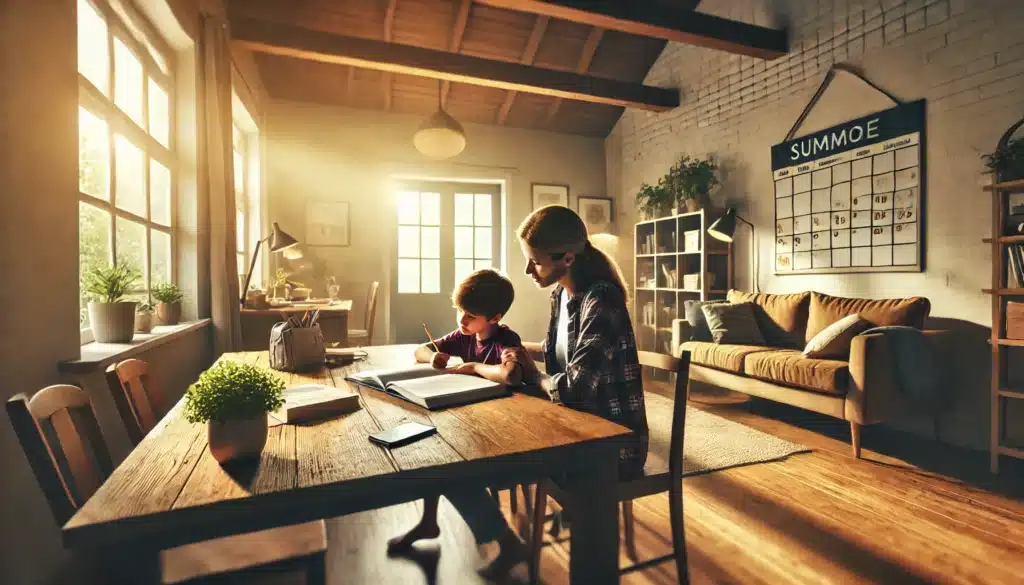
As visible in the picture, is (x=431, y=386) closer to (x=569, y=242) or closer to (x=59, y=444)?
(x=569, y=242)

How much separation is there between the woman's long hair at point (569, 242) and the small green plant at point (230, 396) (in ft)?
2.86

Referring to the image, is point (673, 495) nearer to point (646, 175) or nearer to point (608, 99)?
point (608, 99)

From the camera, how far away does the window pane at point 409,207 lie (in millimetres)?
6641

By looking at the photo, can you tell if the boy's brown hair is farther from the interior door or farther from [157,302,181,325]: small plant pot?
the interior door

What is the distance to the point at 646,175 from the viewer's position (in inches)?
252

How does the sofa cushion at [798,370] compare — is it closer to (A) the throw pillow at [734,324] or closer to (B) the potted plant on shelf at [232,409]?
(A) the throw pillow at [734,324]

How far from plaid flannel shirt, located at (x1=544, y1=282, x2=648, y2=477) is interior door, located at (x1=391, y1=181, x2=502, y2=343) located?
5224 millimetres

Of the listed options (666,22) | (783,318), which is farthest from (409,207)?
(783,318)

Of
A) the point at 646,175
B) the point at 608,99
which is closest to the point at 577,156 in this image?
the point at 646,175

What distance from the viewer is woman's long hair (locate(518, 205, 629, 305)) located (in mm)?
1612

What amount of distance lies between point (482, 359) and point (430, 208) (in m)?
5.05

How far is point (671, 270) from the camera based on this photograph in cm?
568

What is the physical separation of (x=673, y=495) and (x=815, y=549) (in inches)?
32.6

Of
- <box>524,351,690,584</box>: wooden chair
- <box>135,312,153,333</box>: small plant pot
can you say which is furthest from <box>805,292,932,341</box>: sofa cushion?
<box>135,312,153,333</box>: small plant pot
